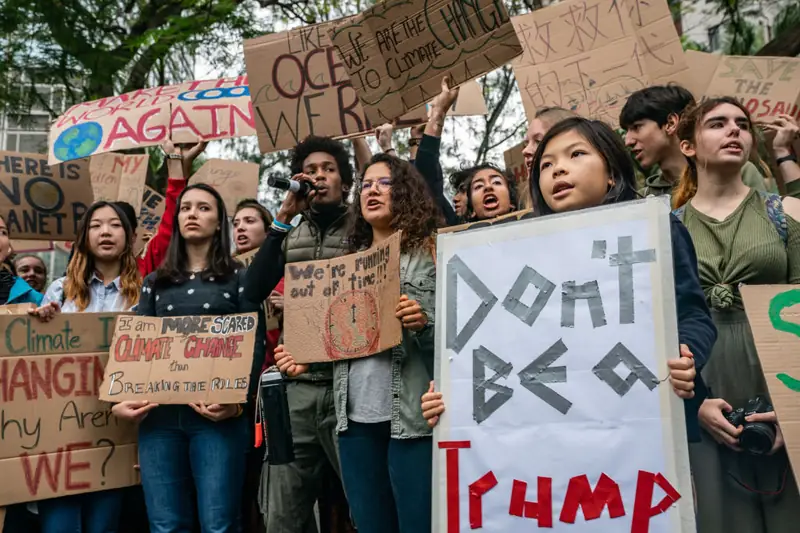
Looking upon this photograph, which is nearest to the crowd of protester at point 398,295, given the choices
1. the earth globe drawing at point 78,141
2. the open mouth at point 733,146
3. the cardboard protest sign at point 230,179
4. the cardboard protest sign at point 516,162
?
the open mouth at point 733,146

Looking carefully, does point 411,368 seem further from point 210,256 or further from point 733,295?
point 210,256

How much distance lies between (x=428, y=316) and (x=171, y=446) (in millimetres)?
1361

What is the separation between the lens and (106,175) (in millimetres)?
6137

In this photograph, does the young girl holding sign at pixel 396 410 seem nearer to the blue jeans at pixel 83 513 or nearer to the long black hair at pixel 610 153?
the long black hair at pixel 610 153

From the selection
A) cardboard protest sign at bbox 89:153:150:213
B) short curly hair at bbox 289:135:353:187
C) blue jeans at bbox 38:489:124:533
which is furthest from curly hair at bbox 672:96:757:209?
cardboard protest sign at bbox 89:153:150:213

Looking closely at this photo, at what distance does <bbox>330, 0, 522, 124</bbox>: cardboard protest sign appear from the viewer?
12.7 feet

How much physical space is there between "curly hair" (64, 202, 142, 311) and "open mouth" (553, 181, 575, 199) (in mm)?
2600

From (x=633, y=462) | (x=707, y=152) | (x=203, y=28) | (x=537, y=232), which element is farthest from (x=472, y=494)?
(x=203, y=28)

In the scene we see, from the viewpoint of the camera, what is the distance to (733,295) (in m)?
2.83

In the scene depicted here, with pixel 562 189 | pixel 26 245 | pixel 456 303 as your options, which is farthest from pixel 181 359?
pixel 26 245

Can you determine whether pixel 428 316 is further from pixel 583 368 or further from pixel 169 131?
pixel 169 131

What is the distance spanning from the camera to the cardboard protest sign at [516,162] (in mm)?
5199

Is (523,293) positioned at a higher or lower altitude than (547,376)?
higher

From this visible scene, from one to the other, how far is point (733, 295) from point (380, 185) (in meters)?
1.37
